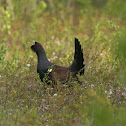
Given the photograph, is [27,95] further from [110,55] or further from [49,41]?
[49,41]

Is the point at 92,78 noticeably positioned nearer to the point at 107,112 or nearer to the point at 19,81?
the point at 19,81

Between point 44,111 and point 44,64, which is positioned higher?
point 44,64

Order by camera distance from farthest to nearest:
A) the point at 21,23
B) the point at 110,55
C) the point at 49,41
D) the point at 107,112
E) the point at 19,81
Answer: the point at 21,23 → the point at 49,41 → the point at 110,55 → the point at 19,81 → the point at 107,112

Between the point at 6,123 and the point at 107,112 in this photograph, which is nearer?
the point at 107,112

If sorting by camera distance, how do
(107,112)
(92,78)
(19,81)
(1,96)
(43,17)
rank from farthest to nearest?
(43,17) → (92,78) → (19,81) → (1,96) → (107,112)

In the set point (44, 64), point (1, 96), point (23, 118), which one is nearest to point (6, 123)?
point (23, 118)

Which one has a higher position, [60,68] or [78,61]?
[78,61]

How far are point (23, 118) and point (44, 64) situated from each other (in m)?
2.05

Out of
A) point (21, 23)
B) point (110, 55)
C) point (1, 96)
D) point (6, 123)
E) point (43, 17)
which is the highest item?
point (43, 17)

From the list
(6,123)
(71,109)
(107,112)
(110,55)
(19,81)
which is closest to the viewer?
(107,112)

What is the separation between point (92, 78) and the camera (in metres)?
5.79

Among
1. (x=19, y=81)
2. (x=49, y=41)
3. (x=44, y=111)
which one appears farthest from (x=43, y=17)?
(x=44, y=111)

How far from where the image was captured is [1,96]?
16.5ft

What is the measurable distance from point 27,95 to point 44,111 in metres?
0.70
